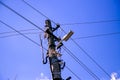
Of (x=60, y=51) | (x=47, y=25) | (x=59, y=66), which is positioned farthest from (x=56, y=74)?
(x=47, y=25)

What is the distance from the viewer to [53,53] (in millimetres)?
11312

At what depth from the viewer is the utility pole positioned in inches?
422

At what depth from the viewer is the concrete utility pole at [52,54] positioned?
10.7 metres

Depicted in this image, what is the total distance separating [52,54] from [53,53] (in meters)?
0.06

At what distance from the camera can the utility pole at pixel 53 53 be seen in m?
10.7

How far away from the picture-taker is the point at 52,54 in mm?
11297

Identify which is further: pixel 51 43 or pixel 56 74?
pixel 51 43

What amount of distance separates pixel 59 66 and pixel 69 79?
2.32 ft

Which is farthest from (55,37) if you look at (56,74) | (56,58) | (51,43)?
(56,74)

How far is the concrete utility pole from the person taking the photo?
10.7 m

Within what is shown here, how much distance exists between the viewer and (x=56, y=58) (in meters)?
11.3

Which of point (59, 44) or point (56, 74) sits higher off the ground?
point (59, 44)

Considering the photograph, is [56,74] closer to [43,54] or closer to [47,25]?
[43,54]

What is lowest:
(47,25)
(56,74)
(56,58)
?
(56,74)
